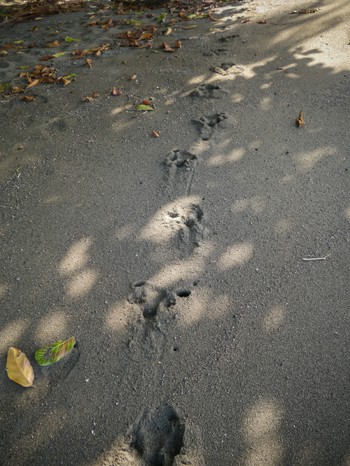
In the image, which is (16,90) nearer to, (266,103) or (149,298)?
(266,103)

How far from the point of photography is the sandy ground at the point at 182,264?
185cm

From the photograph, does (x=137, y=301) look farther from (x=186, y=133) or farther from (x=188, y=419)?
(x=186, y=133)

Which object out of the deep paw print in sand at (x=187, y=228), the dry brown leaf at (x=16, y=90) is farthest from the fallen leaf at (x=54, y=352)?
the dry brown leaf at (x=16, y=90)

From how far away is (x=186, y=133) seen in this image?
359 cm

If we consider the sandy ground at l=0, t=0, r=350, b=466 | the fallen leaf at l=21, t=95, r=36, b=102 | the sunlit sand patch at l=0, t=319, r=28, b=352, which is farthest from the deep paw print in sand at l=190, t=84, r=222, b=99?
the sunlit sand patch at l=0, t=319, r=28, b=352

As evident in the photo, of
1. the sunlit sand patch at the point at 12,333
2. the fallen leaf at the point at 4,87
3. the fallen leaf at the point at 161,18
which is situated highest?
the fallen leaf at the point at 161,18

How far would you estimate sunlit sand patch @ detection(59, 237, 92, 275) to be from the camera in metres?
2.58

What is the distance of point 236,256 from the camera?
101 inches

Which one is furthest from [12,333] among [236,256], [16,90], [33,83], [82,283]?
[33,83]

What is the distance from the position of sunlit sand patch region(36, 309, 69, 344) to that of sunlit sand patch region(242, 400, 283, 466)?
118 centimetres

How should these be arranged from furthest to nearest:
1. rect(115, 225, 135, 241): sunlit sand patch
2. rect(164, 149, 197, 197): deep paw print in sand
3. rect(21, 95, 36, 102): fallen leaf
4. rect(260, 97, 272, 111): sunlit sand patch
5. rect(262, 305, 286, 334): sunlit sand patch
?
rect(21, 95, 36, 102): fallen leaf, rect(260, 97, 272, 111): sunlit sand patch, rect(164, 149, 197, 197): deep paw print in sand, rect(115, 225, 135, 241): sunlit sand patch, rect(262, 305, 286, 334): sunlit sand patch

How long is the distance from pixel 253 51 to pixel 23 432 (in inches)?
192

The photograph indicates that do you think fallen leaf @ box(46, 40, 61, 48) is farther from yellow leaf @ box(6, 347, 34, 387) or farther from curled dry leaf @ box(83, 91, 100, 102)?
yellow leaf @ box(6, 347, 34, 387)

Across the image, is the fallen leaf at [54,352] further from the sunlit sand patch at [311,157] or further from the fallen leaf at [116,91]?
the fallen leaf at [116,91]
